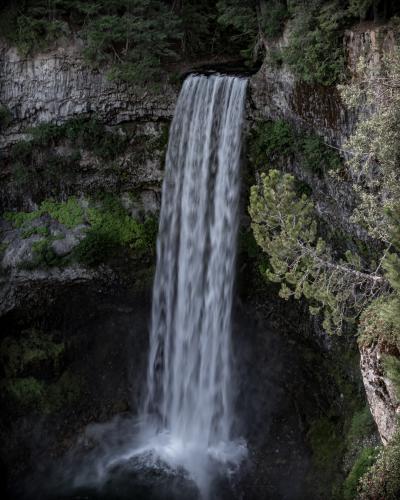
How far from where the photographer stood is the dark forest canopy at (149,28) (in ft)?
50.8

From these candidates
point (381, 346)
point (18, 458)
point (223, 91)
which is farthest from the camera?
point (18, 458)

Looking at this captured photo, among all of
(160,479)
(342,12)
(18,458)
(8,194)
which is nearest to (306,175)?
(342,12)

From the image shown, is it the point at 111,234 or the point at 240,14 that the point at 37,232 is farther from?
the point at 240,14

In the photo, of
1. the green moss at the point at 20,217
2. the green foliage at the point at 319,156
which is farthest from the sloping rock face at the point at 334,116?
the green moss at the point at 20,217

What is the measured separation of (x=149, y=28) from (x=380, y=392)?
535 inches

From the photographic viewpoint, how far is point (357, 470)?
12.1 meters

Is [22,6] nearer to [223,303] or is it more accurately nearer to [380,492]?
[223,303]

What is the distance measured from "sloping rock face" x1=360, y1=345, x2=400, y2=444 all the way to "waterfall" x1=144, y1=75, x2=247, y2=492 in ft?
24.2

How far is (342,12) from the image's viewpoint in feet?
38.5

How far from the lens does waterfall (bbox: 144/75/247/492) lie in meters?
15.9

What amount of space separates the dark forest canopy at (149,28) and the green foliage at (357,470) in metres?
9.23

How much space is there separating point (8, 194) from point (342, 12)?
42.5 feet

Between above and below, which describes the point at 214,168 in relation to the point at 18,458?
above

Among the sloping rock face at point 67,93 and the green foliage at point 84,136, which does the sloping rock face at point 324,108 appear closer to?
the sloping rock face at point 67,93
